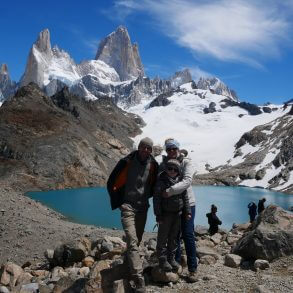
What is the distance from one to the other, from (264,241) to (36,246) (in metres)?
12.2

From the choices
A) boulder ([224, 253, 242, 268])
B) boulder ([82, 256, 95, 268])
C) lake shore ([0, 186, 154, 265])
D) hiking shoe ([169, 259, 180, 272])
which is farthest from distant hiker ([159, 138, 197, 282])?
lake shore ([0, 186, 154, 265])

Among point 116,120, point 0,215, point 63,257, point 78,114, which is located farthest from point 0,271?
point 116,120

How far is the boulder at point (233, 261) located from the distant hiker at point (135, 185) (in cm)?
323

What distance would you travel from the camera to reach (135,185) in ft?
33.6

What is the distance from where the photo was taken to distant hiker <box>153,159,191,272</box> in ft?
33.6

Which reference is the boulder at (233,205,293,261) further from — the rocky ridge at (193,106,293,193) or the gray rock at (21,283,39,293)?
the rocky ridge at (193,106,293,193)

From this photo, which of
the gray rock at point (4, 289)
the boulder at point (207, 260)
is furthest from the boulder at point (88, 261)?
the boulder at point (207, 260)

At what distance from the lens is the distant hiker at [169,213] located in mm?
10227

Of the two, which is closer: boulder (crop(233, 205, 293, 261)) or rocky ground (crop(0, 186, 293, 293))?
rocky ground (crop(0, 186, 293, 293))

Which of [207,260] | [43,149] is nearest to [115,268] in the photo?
[207,260]

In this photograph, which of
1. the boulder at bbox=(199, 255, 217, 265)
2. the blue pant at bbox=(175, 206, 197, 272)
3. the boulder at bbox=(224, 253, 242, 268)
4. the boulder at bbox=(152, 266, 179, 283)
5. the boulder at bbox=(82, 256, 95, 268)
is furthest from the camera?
the boulder at bbox=(82, 256, 95, 268)

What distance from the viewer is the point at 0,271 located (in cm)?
1509

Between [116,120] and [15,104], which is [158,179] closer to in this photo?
[15,104]

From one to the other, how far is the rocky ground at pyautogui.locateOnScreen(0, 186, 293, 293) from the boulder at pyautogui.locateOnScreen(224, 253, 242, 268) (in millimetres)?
78
